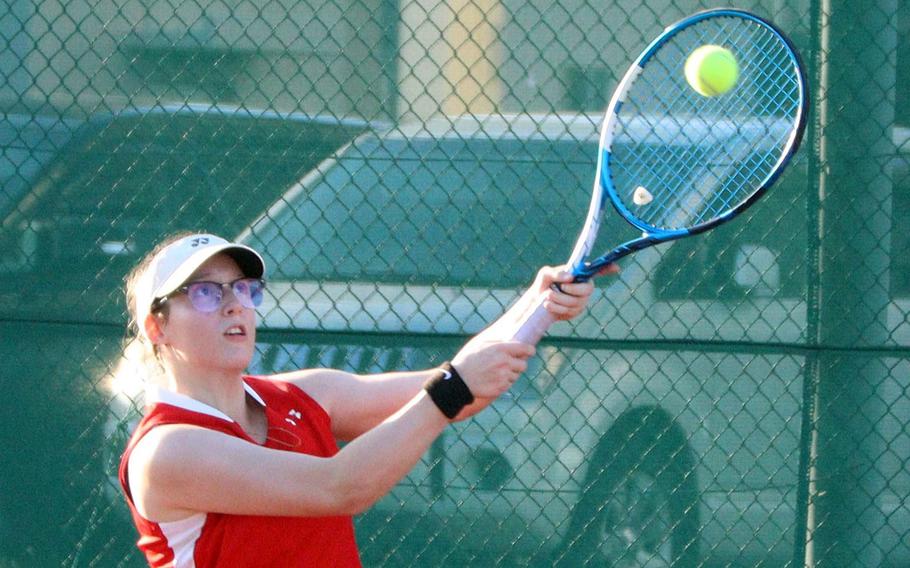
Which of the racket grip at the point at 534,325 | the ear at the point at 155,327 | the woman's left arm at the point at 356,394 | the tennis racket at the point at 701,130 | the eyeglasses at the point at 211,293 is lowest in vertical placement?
the racket grip at the point at 534,325

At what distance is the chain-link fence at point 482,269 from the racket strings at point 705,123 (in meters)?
0.17

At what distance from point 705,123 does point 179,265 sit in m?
1.77

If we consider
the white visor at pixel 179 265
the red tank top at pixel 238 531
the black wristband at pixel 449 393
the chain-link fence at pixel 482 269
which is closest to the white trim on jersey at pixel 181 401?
the red tank top at pixel 238 531

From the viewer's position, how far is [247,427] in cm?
218

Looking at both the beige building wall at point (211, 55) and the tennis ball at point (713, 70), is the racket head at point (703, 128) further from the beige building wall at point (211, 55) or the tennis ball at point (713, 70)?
the beige building wall at point (211, 55)

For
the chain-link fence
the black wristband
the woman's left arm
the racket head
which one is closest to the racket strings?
the racket head

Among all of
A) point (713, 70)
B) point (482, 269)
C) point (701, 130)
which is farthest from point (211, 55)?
point (713, 70)

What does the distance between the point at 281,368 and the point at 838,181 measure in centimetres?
162

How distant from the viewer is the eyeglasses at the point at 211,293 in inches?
84.4

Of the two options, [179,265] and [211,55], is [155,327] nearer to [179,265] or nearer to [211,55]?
[179,265]

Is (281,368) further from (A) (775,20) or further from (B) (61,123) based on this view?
(A) (775,20)

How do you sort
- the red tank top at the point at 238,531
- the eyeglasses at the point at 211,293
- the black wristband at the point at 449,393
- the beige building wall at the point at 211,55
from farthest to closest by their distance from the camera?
the beige building wall at the point at 211,55 < the eyeglasses at the point at 211,293 < the red tank top at the point at 238,531 < the black wristband at the point at 449,393

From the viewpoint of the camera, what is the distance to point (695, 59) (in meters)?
2.59

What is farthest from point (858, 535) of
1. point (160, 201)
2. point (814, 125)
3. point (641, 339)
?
point (160, 201)
